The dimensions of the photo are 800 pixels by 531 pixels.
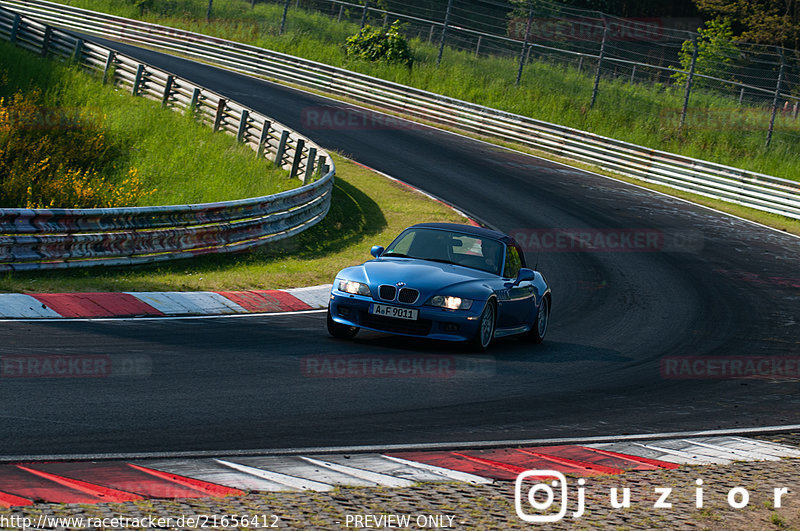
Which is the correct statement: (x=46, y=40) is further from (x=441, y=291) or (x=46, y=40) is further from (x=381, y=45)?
(x=441, y=291)

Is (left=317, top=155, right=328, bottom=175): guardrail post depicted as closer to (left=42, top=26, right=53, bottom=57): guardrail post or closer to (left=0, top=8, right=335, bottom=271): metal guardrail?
(left=0, top=8, right=335, bottom=271): metal guardrail

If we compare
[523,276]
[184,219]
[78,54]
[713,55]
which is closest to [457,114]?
[713,55]

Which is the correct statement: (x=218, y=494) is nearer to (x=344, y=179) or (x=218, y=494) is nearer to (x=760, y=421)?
(x=760, y=421)

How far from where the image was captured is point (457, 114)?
35.4m

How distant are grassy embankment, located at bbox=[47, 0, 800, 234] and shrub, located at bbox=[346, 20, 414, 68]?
508 mm

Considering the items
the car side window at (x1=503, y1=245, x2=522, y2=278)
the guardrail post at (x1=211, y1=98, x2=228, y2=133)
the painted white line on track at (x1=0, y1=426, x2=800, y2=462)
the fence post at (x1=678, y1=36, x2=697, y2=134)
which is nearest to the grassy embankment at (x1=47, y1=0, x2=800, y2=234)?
the fence post at (x1=678, y1=36, x2=697, y2=134)

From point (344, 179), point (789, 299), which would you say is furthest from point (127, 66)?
point (789, 299)

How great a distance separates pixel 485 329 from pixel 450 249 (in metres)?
1.30

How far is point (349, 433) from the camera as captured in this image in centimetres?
682

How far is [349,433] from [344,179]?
18411 millimetres

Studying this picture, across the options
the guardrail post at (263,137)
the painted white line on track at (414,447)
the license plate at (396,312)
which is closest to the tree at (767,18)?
the guardrail post at (263,137)

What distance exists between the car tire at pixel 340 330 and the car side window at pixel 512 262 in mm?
2051

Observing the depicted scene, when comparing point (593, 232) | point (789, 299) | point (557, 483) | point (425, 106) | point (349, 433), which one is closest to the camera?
point (557, 483)

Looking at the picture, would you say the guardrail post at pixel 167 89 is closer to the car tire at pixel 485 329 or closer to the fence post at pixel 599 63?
the fence post at pixel 599 63
